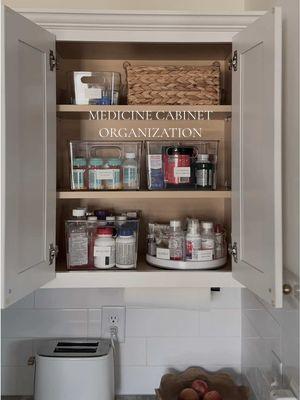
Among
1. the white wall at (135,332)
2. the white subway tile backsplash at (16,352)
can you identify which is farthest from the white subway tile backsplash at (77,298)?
the white subway tile backsplash at (16,352)

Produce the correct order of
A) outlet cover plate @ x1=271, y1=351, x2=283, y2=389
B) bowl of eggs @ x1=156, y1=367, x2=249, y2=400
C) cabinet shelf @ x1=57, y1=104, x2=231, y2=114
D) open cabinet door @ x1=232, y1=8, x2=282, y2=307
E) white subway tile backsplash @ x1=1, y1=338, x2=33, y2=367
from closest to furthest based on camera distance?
1. open cabinet door @ x1=232, y1=8, x2=282, y2=307
2. outlet cover plate @ x1=271, y1=351, x2=283, y2=389
3. cabinet shelf @ x1=57, y1=104, x2=231, y2=114
4. bowl of eggs @ x1=156, y1=367, x2=249, y2=400
5. white subway tile backsplash @ x1=1, y1=338, x2=33, y2=367

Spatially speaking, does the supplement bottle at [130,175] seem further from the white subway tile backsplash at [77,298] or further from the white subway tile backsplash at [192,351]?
the white subway tile backsplash at [192,351]

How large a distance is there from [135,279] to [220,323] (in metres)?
0.50

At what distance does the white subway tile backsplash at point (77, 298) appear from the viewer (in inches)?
65.0

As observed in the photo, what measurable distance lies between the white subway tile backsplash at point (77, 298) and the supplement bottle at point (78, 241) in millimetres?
318

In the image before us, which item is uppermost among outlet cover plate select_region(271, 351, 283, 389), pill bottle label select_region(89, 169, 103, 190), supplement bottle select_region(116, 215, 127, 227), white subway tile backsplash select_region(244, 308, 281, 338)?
pill bottle label select_region(89, 169, 103, 190)

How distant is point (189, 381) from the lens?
1568 mm

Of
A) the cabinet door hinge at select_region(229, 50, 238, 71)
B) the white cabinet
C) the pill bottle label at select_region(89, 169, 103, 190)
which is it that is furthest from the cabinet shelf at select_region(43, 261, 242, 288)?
the cabinet door hinge at select_region(229, 50, 238, 71)

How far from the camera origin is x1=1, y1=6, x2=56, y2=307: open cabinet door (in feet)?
3.34

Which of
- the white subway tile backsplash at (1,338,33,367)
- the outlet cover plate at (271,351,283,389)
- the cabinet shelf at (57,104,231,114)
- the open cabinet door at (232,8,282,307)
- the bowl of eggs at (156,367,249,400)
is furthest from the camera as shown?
the white subway tile backsplash at (1,338,33,367)

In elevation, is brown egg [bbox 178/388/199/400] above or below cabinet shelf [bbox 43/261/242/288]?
below

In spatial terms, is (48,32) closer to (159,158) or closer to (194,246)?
(159,158)

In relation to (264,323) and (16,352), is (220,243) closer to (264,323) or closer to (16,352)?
(264,323)

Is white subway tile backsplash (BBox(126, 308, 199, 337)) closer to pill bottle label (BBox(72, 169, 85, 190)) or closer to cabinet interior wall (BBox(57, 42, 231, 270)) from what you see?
cabinet interior wall (BBox(57, 42, 231, 270))
